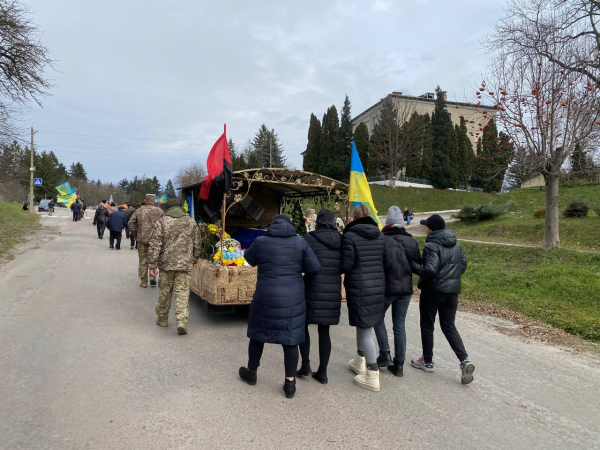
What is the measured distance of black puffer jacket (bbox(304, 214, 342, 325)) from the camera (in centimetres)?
421

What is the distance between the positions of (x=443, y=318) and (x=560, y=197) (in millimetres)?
25868

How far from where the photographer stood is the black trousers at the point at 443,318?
176 inches

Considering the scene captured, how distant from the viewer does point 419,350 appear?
5.45 metres

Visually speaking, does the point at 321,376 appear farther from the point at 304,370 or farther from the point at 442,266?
the point at 442,266

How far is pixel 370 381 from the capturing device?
4141 mm

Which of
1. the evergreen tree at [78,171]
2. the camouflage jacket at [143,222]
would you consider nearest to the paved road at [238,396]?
the camouflage jacket at [143,222]

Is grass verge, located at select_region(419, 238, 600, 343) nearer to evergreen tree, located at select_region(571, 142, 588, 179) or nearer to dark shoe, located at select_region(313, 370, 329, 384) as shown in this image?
evergreen tree, located at select_region(571, 142, 588, 179)

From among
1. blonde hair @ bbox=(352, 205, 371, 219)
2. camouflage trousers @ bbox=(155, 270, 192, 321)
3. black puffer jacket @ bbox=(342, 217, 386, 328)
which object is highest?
blonde hair @ bbox=(352, 205, 371, 219)

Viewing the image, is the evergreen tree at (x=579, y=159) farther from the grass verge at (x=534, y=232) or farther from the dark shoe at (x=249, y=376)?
the dark shoe at (x=249, y=376)

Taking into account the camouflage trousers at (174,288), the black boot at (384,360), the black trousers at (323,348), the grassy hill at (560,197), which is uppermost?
the grassy hill at (560,197)

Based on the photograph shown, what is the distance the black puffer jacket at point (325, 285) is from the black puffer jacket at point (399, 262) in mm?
650

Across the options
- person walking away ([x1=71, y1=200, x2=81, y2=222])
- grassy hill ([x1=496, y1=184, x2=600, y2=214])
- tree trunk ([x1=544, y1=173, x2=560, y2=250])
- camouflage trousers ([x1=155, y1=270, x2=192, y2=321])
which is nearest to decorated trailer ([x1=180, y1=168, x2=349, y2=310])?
camouflage trousers ([x1=155, y1=270, x2=192, y2=321])

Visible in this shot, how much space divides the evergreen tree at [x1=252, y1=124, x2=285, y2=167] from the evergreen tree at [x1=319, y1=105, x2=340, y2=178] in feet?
35.9

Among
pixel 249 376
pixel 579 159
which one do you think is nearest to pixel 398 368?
pixel 249 376
